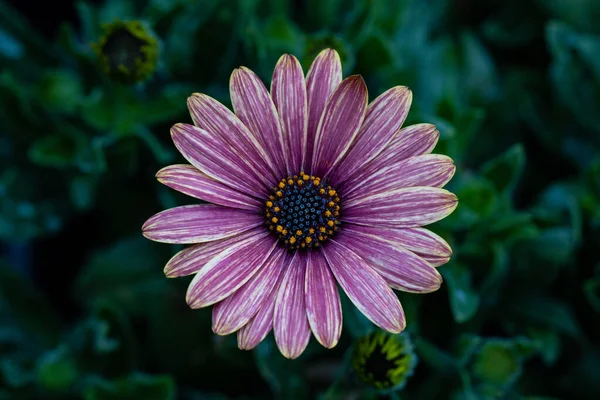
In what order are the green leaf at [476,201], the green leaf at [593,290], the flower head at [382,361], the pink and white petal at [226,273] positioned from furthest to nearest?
the green leaf at [593,290]
the green leaf at [476,201]
the flower head at [382,361]
the pink and white petal at [226,273]

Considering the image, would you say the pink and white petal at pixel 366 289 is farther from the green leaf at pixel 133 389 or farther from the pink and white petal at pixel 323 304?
the green leaf at pixel 133 389

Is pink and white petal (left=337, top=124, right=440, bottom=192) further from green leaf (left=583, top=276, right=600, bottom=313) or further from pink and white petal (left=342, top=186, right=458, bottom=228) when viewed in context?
green leaf (left=583, top=276, right=600, bottom=313)

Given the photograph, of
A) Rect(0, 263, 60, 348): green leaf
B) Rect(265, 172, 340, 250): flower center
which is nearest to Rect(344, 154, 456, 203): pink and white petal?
Rect(265, 172, 340, 250): flower center

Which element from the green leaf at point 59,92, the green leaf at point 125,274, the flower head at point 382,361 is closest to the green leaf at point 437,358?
the flower head at point 382,361

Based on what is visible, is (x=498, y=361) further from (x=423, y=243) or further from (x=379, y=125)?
(x=379, y=125)

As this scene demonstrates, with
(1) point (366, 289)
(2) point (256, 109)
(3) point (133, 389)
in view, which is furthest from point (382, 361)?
(3) point (133, 389)

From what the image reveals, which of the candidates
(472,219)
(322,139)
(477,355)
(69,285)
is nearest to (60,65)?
(69,285)
